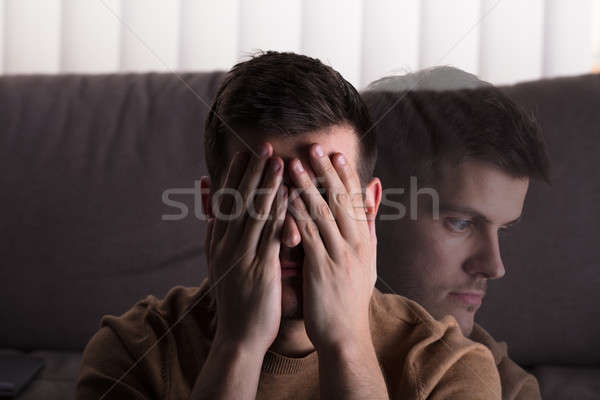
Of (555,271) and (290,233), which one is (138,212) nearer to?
(290,233)

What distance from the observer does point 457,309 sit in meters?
0.54

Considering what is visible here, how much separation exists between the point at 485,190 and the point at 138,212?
387 millimetres

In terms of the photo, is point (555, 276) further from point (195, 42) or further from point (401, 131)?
point (195, 42)

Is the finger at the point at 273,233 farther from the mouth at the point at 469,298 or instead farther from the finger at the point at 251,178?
the mouth at the point at 469,298

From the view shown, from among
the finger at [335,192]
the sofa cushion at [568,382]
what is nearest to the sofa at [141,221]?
the sofa cushion at [568,382]

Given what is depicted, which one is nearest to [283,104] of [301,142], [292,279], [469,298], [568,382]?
[301,142]

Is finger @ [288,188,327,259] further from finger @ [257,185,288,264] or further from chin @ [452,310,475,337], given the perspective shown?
chin @ [452,310,475,337]

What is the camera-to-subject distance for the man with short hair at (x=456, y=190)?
0.52 metres

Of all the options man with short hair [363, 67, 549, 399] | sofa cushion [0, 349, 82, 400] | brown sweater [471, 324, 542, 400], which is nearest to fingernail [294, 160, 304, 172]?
man with short hair [363, 67, 549, 399]

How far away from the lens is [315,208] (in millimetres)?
428

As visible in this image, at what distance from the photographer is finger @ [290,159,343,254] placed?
1.38ft

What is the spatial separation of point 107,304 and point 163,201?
132 millimetres

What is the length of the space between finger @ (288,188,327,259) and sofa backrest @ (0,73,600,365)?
0.12m

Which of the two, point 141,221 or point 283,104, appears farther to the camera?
point 141,221
